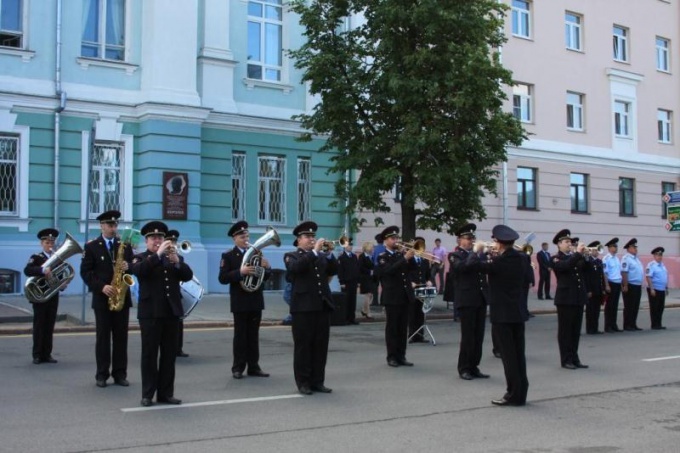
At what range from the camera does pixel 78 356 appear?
1238 cm

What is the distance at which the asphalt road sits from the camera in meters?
7.15

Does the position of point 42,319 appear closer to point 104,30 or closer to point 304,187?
point 104,30

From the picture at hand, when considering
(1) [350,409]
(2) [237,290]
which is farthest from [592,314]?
(1) [350,409]

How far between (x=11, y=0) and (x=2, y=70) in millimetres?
2023

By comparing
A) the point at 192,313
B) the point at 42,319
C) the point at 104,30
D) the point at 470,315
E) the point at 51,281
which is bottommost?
the point at 192,313

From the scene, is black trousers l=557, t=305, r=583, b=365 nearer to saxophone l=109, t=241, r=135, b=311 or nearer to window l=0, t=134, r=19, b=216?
saxophone l=109, t=241, r=135, b=311

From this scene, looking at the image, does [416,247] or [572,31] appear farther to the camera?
[572,31]

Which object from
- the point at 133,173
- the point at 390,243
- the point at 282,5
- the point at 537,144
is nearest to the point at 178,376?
the point at 390,243

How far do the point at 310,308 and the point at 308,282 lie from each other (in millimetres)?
328

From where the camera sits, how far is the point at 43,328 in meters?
11.7

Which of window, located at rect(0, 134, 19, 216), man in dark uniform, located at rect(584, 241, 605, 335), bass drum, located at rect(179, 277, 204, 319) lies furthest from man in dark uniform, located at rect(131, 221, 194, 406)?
window, located at rect(0, 134, 19, 216)

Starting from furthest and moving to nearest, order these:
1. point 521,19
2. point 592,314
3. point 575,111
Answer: point 575,111, point 521,19, point 592,314

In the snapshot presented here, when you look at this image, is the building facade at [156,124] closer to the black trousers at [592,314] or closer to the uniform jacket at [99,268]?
the uniform jacket at [99,268]

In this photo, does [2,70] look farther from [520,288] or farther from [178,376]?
[520,288]
